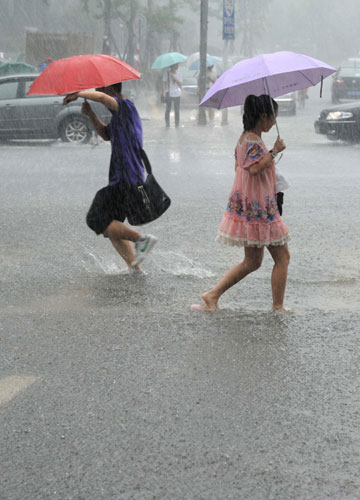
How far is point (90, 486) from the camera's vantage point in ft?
11.0

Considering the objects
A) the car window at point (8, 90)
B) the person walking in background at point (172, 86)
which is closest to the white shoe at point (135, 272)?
the car window at point (8, 90)

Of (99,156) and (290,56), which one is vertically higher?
(290,56)

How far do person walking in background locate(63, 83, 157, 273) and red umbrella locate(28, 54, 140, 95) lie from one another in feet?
0.37

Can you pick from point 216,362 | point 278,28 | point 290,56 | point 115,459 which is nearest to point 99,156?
point 290,56

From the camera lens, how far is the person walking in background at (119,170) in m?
6.16

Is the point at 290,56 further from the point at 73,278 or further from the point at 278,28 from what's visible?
the point at 278,28

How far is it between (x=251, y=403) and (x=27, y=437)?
3.62 feet

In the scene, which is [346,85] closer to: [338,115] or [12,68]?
[12,68]

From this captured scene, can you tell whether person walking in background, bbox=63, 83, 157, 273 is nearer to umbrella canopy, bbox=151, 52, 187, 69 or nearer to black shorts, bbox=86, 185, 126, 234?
black shorts, bbox=86, 185, 126, 234

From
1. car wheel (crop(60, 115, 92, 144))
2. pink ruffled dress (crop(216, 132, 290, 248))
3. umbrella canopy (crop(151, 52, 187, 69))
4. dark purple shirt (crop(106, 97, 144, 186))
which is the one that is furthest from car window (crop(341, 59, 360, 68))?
pink ruffled dress (crop(216, 132, 290, 248))

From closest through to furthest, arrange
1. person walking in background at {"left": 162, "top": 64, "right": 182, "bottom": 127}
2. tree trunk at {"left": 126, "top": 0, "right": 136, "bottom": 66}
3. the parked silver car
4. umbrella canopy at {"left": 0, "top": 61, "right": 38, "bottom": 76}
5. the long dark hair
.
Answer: the long dark hair → person walking in background at {"left": 162, "top": 64, "right": 182, "bottom": 127} → umbrella canopy at {"left": 0, "top": 61, "right": 38, "bottom": 76} → the parked silver car → tree trunk at {"left": 126, "top": 0, "right": 136, "bottom": 66}

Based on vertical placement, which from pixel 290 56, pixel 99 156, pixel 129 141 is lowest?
pixel 99 156

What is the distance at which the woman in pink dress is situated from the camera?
5.27m

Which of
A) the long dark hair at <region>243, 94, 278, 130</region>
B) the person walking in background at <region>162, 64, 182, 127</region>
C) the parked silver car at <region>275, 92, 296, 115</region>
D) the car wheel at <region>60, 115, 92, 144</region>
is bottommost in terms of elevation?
the parked silver car at <region>275, 92, 296, 115</region>
